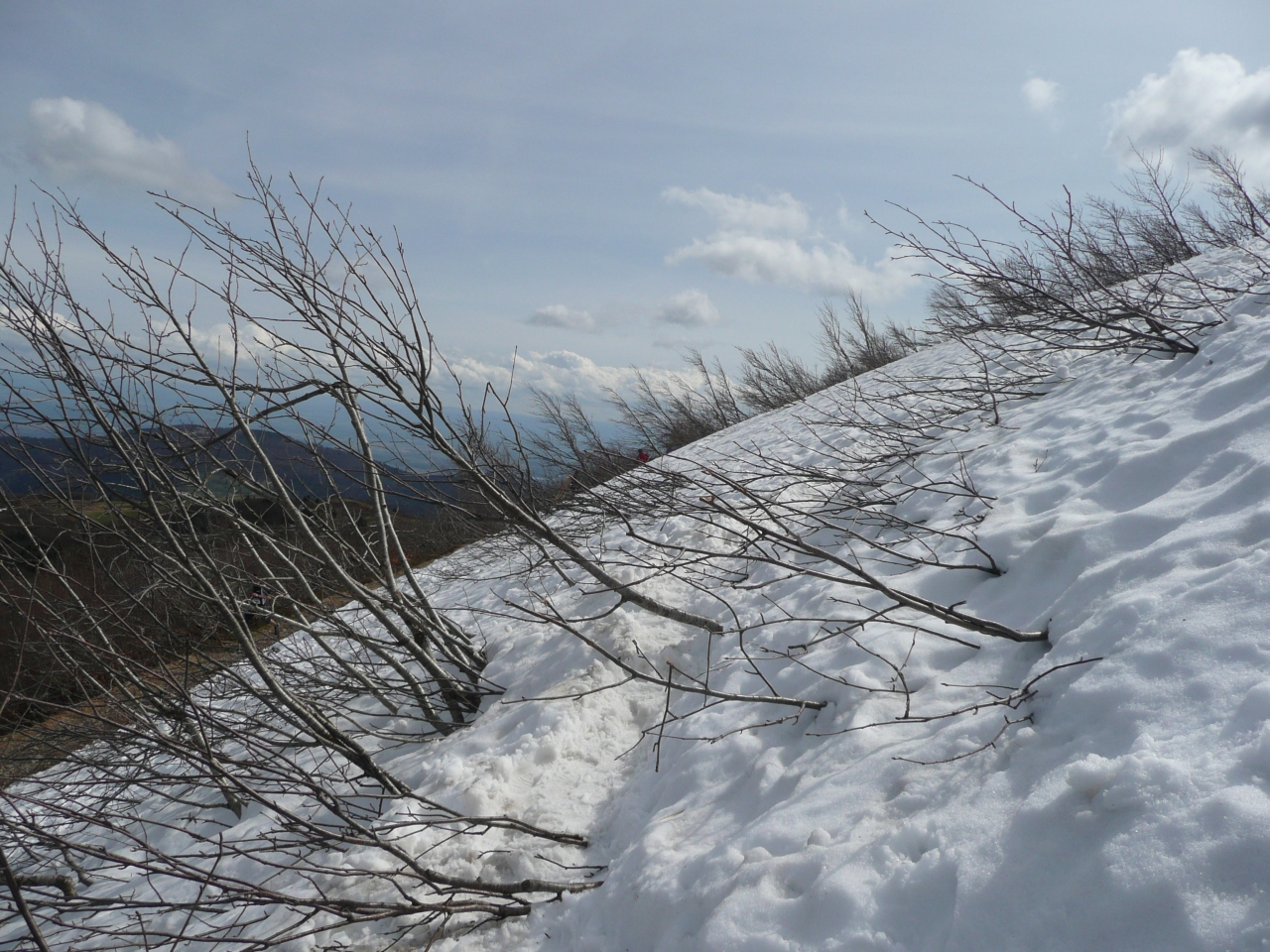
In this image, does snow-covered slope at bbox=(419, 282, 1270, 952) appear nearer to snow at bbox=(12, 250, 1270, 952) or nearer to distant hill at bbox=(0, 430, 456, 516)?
snow at bbox=(12, 250, 1270, 952)

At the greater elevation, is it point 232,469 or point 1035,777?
point 232,469

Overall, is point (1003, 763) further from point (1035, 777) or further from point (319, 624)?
point (319, 624)

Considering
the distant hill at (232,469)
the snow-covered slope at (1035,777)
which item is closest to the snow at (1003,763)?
the snow-covered slope at (1035,777)

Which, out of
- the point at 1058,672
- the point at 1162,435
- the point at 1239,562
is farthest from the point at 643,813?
the point at 1162,435

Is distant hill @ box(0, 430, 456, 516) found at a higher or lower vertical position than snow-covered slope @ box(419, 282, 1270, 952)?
higher

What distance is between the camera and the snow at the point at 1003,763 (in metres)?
1.17

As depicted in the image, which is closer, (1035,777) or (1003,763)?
(1035,777)

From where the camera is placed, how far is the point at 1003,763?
5.06 ft

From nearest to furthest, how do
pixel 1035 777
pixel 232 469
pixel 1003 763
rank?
pixel 1035 777
pixel 1003 763
pixel 232 469

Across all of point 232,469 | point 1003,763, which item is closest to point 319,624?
point 232,469

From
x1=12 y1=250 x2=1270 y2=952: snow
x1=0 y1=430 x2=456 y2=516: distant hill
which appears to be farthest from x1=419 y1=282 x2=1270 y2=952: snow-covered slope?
x1=0 y1=430 x2=456 y2=516: distant hill

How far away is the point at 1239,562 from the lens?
167 centimetres

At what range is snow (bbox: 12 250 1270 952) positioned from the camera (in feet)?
3.84

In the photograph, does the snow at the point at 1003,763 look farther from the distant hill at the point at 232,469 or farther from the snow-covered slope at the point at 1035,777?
the distant hill at the point at 232,469
